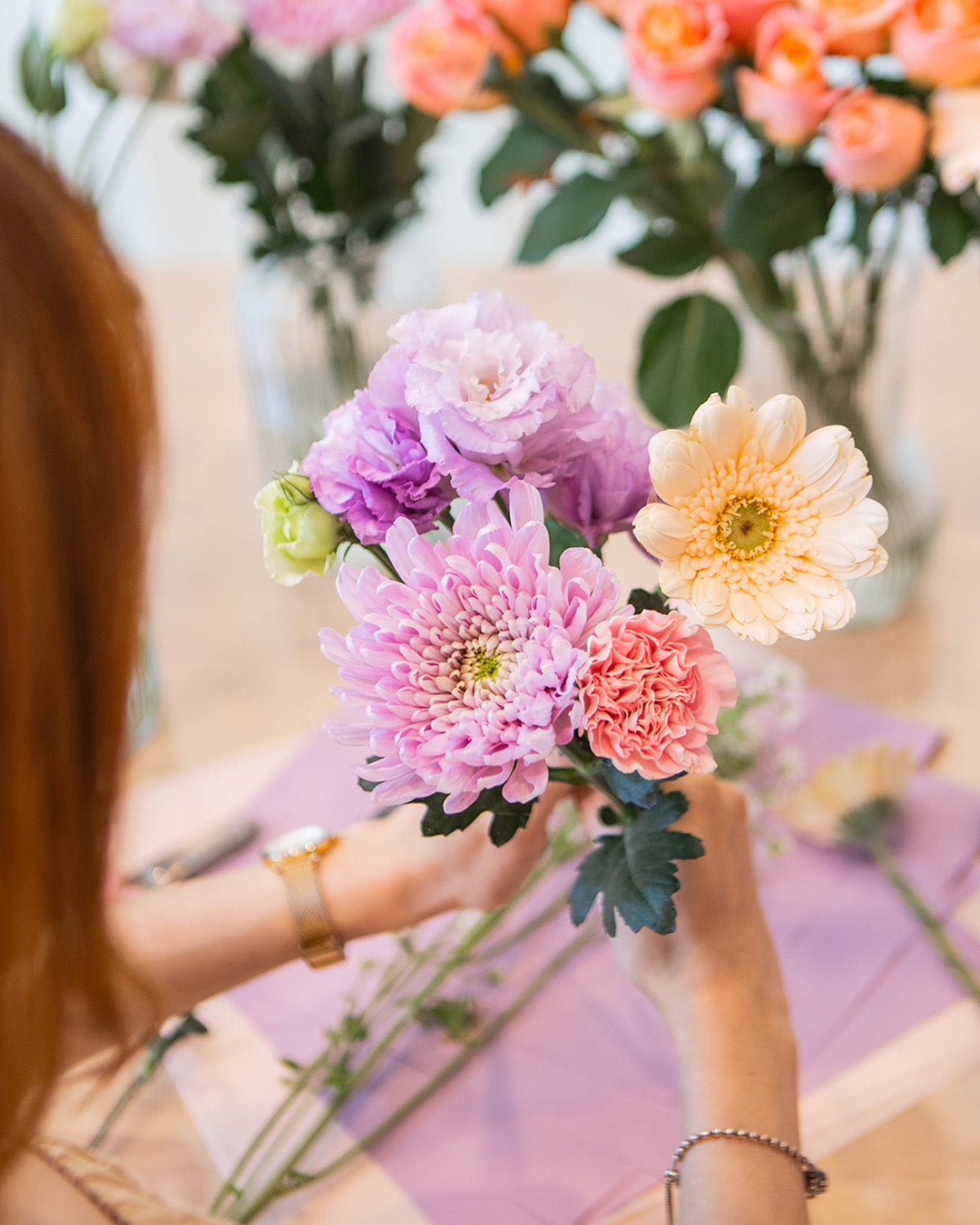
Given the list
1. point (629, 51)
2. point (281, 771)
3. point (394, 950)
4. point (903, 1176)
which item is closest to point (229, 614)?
point (281, 771)

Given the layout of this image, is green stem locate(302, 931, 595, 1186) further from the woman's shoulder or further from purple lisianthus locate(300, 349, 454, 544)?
purple lisianthus locate(300, 349, 454, 544)

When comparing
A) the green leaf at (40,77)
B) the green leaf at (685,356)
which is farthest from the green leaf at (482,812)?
the green leaf at (40,77)

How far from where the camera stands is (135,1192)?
432mm

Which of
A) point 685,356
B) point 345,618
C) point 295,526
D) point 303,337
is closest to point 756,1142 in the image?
point 295,526

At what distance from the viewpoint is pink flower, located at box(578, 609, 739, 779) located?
300 mm

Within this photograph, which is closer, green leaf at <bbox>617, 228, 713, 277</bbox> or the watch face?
the watch face

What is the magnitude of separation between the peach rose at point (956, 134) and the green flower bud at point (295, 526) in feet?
1.30

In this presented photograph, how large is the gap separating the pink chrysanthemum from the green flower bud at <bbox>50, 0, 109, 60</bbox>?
608mm

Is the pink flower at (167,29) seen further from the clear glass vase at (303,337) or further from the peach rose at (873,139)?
the peach rose at (873,139)

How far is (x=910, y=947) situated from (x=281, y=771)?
0.39 metres

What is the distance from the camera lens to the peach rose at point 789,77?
21.8 inches

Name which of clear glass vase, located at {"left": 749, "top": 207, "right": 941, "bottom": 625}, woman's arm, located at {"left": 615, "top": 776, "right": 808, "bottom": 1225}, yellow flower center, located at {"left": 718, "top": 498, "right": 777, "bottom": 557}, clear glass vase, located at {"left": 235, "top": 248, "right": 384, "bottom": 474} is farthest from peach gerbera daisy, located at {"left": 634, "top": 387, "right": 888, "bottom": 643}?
clear glass vase, located at {"left": 235, "top": 248, "right": 384, "bottom": 474}

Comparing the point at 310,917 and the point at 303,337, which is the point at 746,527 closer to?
the point at 310,917

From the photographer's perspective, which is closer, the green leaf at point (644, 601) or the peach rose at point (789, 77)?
the green leaf at point (644, 601)
